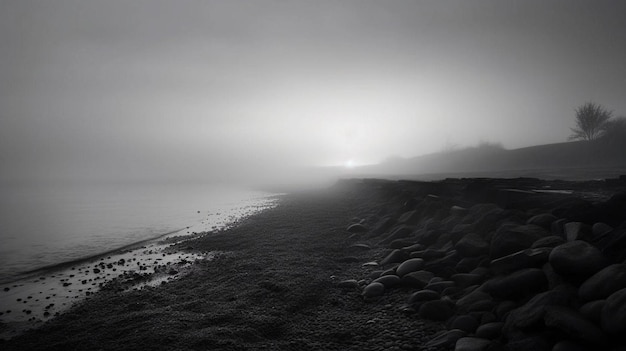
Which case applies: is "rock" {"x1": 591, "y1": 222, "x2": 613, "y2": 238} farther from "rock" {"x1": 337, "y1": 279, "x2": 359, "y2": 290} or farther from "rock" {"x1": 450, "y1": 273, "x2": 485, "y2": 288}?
"rock" {"x1": 337, "y1": 279, "x2": 359, "y2": 290}

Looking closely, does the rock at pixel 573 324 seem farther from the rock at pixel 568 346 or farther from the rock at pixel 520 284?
the rock at pixel 520 284

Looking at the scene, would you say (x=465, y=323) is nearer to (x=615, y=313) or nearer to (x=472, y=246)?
(x=615, y=313)

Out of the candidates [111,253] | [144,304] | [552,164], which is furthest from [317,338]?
[552,164]

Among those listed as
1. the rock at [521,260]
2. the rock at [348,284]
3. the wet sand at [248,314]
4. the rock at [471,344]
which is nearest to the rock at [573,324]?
the rock at [471,344]

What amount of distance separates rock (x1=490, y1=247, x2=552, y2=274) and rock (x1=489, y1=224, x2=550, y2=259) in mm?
542

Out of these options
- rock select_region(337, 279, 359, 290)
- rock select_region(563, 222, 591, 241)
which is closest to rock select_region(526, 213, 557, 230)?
rock select_region(563, 222, 591, 241)

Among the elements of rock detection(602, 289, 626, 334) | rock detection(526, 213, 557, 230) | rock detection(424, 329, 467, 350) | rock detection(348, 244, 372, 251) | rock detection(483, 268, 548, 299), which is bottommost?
rock detection(348, 244, 372, 251)

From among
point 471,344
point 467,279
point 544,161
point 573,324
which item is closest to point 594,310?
point 573,324

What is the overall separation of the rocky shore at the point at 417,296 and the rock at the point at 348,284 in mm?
30

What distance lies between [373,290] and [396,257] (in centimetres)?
244

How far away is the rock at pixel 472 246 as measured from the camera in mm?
8016

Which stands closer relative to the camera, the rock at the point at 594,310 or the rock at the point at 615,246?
the rock at the point at 594,310

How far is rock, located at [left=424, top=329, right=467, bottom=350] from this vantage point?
511 cm

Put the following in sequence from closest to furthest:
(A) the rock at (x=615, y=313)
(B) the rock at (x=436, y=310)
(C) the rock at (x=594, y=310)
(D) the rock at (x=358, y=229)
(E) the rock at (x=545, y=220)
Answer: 1. (A) the rock at (x=615, y=313)
2. (C) the rock at (x=594, y=310)
3. (B) the rock at (x=436, y=310)
4. (E) the rock at (x=545, y=220)
5. (D) the rock at (x=358, y=229)
